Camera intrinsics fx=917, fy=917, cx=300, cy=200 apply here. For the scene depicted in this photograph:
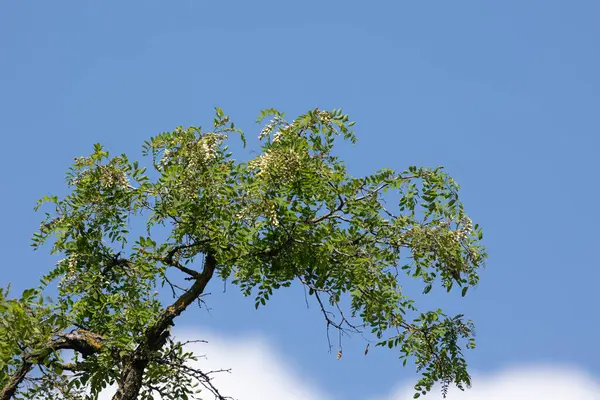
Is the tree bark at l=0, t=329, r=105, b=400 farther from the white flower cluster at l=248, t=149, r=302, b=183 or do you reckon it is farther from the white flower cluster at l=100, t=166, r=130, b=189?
the white flower cluster at l=248, t=149, r=302, b=183

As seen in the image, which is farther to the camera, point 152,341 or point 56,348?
point 152,341

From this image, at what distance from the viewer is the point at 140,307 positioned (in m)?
10.5

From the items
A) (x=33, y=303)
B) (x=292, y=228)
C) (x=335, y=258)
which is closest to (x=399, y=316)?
(x=335, y=258)

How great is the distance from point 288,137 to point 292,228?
1130mm

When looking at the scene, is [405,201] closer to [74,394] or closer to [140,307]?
[140,307]

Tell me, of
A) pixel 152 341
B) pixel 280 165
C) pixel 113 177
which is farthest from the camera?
pixel 113 177

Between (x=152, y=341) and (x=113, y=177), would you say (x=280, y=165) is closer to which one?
(x=113, y=177)


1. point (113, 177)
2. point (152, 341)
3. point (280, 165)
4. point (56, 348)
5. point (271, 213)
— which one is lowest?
point (56, 348)

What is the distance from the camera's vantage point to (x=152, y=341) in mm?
10609

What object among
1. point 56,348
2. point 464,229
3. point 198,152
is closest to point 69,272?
point 56,348

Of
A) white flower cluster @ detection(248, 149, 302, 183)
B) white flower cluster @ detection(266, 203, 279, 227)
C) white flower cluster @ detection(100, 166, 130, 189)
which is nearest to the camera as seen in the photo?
white flower cluster @ detection(266, 203, 279, 227)

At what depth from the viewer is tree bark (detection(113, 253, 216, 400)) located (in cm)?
1037

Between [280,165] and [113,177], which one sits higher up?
[280,165]

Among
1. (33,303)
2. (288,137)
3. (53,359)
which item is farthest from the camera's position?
(288,137)
